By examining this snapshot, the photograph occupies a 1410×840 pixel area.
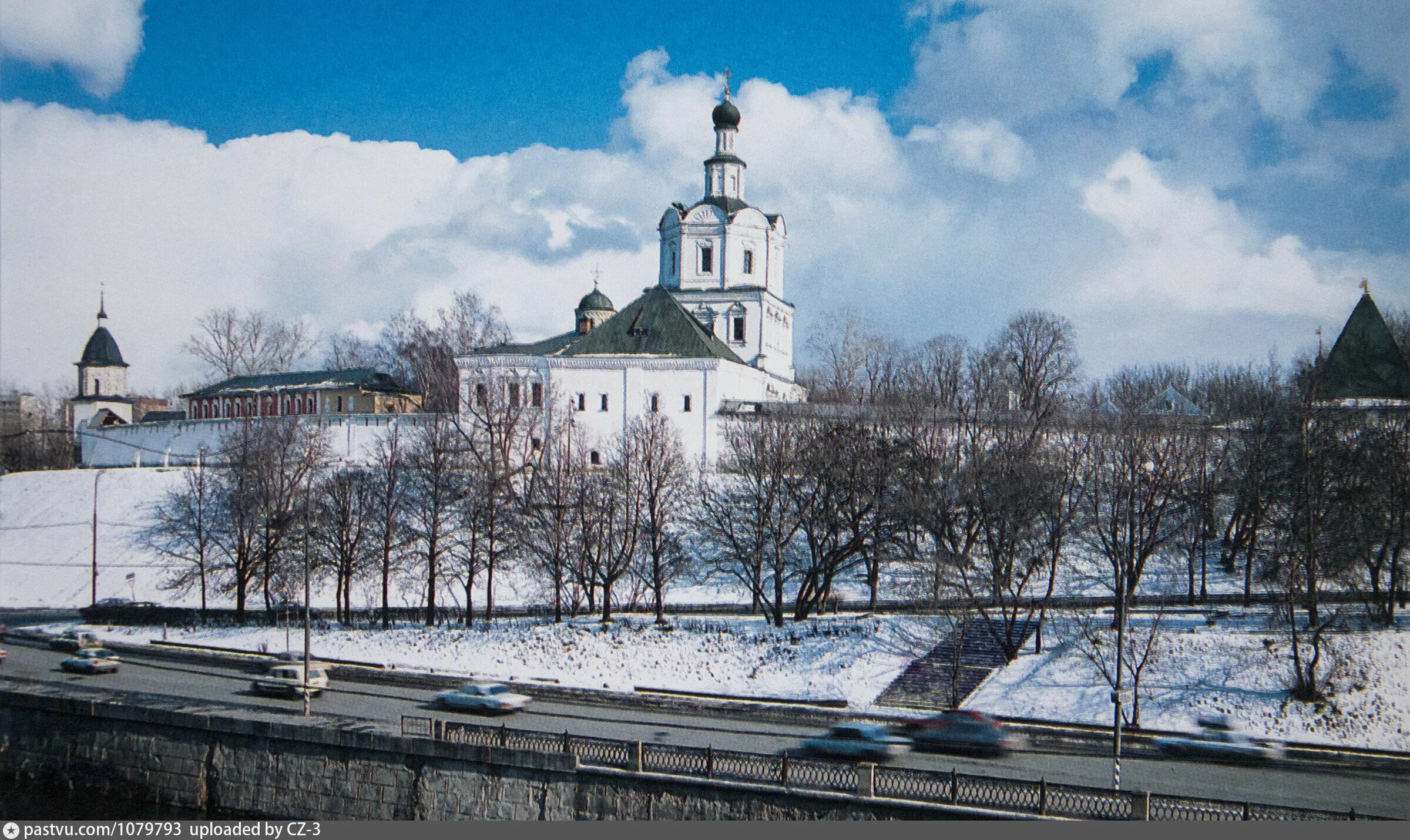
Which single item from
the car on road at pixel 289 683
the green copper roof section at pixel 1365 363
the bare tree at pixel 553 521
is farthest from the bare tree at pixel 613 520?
the green copper roof section at pixel 1365 363

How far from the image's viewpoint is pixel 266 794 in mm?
21672

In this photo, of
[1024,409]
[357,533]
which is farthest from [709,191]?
[357,533]

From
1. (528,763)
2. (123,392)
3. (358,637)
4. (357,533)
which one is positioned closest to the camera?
(528,763)

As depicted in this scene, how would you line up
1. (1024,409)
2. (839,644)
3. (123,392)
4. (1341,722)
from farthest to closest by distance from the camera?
(123,392) < (1024,409) < (839,644) < (1341,722)

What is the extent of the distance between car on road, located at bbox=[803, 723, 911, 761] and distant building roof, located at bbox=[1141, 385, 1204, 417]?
24.5 m

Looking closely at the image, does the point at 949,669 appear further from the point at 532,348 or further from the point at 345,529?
the point at 532,348

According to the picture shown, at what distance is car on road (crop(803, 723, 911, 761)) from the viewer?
771 inches

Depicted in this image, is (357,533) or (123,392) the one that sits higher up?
(123,392)

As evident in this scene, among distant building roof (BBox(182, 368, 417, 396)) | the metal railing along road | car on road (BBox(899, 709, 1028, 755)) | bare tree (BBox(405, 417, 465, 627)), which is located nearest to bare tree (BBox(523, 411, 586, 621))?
bare tree (BBox(405, 417, 465, 627))

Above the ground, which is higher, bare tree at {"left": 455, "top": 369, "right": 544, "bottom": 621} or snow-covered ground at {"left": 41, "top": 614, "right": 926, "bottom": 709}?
bare tree at {"left": 455, "top": 369, "right": 544, "bottom": 621}

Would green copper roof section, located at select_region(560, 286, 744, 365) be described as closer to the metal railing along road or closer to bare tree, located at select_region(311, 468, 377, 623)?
bare tree, located at select_region(311, 468, 377, 623)

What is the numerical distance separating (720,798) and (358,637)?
59.5 feet

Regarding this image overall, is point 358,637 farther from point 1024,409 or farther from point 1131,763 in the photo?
point 1024,409

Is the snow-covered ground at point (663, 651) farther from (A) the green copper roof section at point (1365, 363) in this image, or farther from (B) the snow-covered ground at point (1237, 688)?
(A) the green copper roof section at point (1365, 363)
